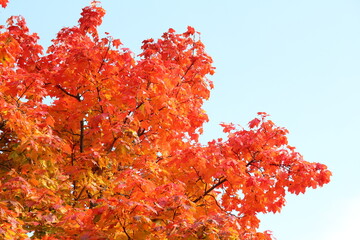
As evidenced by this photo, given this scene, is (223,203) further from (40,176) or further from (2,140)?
(2,140)

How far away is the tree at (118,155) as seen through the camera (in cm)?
769

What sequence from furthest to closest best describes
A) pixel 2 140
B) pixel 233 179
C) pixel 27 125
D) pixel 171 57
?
pixel 171 57
pixel 2 140
pixel 233 179
pixel 27 125

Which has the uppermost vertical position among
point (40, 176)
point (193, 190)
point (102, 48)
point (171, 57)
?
point (171, 57)

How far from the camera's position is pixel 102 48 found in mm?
10125

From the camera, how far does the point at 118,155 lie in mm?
9320

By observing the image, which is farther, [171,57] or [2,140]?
[171,57]

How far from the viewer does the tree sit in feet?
25.2

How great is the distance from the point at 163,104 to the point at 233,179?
225cm

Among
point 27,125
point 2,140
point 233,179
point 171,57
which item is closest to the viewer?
point 27,125

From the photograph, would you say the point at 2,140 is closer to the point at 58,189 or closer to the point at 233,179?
the point at 58,189

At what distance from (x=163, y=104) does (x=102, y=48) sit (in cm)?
196

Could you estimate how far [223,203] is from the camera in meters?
10.4

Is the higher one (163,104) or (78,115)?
(163,104)

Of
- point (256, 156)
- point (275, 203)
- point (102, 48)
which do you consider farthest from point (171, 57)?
point (275, 203)
